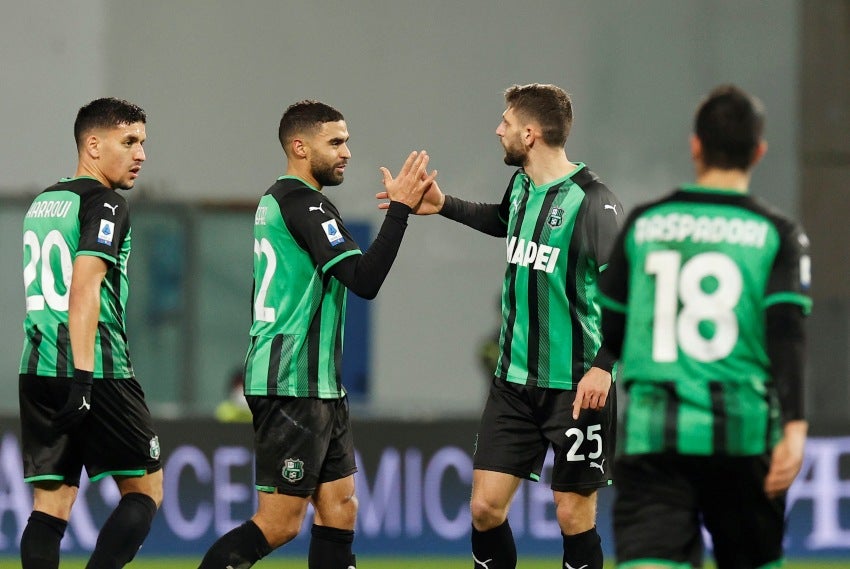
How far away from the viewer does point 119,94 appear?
44.1ft

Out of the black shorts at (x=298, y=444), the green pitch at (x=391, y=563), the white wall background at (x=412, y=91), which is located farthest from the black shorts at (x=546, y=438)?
the white wall background at (x=412, y=91)

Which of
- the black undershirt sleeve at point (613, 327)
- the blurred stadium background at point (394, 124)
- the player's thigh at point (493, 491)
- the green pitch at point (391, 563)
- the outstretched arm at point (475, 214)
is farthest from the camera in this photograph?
the blurred stadium background at point (394, 124)

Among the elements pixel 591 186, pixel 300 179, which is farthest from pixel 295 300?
pixel 591 186

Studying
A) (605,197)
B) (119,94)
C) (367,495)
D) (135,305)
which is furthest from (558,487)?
(119,94)

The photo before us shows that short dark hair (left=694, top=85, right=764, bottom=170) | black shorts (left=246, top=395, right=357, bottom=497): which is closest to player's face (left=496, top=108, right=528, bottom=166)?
black shorts (left=246, top=395, right=357, bottom=497)

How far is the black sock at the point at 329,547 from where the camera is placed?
235 inches

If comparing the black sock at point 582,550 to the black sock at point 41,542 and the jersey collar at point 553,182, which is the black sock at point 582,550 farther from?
the black sock at point 41,542

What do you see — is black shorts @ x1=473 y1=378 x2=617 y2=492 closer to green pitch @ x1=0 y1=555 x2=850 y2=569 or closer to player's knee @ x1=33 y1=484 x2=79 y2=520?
player's knee @ x1=33 y1=484 x2=79 y2=520

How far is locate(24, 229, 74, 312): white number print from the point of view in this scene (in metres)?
6.12

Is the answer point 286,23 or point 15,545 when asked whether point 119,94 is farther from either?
point 15,545

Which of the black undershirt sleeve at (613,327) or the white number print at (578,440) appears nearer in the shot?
the black undershirt sleeve at (613,327)

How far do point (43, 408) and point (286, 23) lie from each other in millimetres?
8286

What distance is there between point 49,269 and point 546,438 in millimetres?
2029

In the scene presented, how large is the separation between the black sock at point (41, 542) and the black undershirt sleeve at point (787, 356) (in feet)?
10.1
